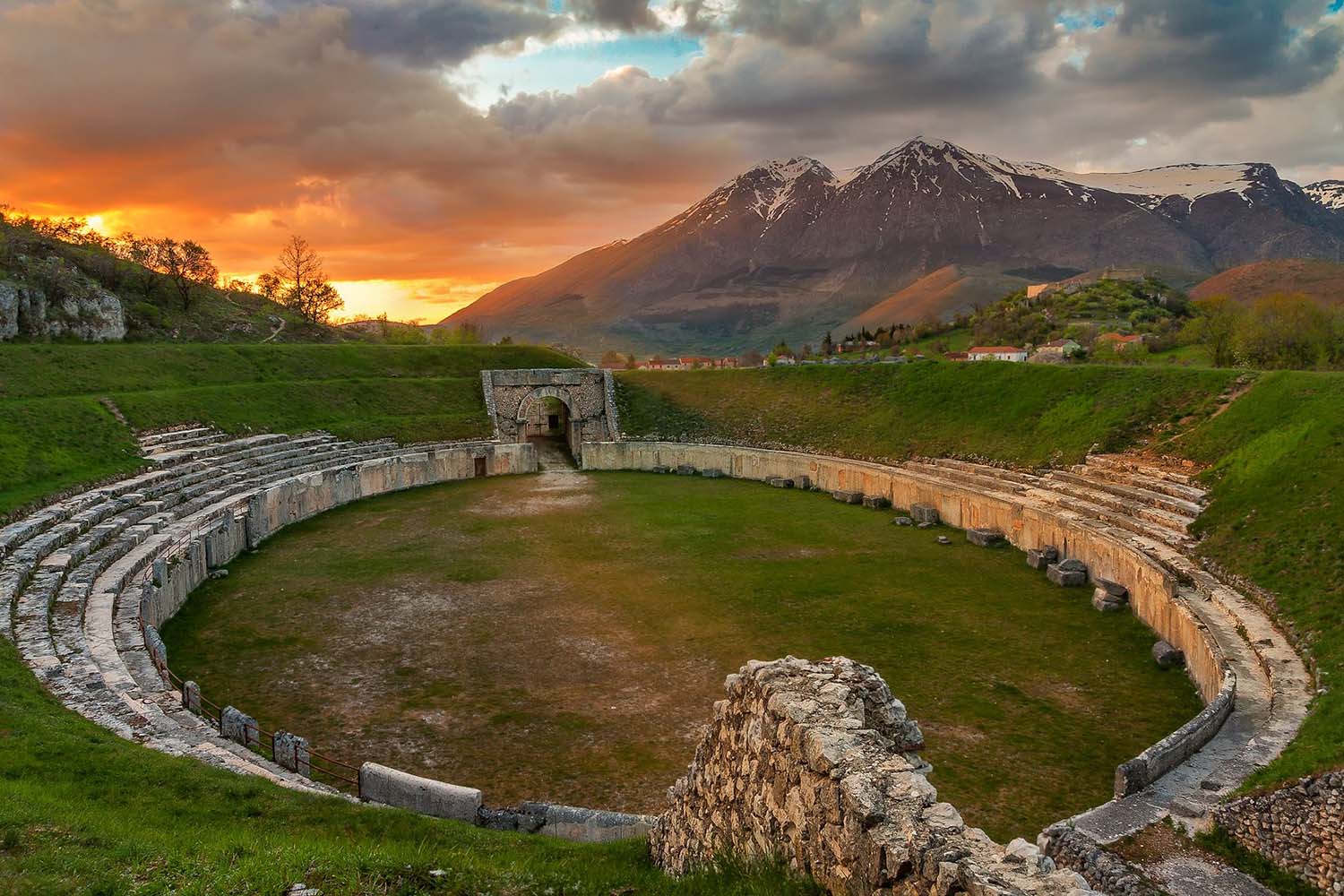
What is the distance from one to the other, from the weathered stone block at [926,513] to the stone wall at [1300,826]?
22.5 m

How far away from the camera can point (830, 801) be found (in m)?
6.68

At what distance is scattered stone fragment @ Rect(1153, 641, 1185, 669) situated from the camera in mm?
18109

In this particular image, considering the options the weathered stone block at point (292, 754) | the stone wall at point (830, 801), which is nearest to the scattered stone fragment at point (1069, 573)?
the stone wall at point (830, 801)

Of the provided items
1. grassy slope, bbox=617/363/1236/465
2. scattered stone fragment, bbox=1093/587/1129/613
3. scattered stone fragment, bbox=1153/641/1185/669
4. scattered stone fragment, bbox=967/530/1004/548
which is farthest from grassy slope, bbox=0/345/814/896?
grassy slope, bbox=617/363/1236/465

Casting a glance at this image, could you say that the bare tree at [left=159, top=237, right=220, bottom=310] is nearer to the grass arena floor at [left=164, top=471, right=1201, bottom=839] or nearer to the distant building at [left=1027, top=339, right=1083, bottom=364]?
the grass arena floor at [left=164, top=471, right=1201, bottom=839]

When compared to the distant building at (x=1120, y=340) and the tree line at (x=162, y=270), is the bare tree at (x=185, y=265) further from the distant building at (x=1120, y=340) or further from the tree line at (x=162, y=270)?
the distant building at (x=1120, y=340)

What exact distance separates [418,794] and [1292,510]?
72.5 feet

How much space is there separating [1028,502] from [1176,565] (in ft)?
27.2

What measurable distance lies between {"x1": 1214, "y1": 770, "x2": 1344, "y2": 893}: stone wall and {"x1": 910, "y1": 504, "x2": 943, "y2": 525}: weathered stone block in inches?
887

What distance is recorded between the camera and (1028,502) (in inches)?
1145

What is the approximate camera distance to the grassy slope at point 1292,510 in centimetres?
1294

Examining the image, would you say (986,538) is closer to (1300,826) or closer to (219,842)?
(1300,826)

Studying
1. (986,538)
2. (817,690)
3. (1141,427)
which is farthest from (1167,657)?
(1141,427)


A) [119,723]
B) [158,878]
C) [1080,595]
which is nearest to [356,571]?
[119,723]
